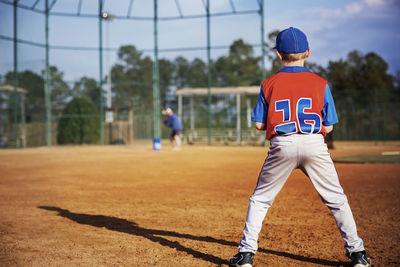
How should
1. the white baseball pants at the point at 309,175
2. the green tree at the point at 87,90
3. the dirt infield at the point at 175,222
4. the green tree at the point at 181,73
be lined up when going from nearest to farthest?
the white baseball pants at the point at 309,175
the dirt infield at the point at 175,222
the green tree at the point at 87,90
the green tree at the point at 181,73

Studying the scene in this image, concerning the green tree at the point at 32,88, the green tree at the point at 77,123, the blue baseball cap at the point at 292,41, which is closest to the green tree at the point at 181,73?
the green tree at the point at 77,123

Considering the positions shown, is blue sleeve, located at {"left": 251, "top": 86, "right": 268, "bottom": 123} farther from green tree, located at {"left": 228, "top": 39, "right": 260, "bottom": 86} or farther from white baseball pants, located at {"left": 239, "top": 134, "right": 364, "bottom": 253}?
green tree, located at {"left": 228, "top": 39, "right": 260, "bottom": 86}

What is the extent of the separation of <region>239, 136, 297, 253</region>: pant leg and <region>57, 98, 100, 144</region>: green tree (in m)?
22.0

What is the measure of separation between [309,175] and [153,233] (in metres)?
1.88

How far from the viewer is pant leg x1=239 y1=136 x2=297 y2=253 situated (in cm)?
280

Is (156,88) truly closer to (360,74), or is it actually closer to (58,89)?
(58,89)

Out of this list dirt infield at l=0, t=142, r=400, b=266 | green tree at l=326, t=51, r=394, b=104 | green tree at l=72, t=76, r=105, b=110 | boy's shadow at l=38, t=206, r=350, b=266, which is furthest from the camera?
green tree at l=326, t=51, r=394, b=104

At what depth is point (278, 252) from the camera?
334 centimetres

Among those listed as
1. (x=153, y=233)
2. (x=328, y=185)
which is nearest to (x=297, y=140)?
(x=328, y=185)

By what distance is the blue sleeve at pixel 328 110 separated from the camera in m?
2.83

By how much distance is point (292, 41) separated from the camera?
9.41 feet

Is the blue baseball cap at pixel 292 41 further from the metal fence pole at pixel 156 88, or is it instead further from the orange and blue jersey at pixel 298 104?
the metal fence pole at pixel 156 88

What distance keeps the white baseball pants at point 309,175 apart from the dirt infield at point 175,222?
0.34 meters

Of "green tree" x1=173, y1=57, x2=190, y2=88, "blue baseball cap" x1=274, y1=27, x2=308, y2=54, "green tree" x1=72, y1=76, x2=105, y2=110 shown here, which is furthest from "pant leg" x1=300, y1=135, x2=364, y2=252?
"green tree" x1=72, y1=76, x2=105, y2=110
